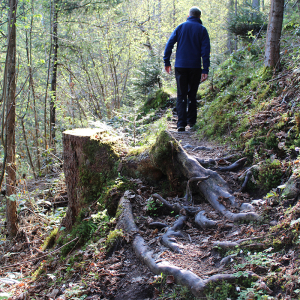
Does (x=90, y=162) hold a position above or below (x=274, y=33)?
below

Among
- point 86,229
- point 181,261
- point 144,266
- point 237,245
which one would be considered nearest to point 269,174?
point 237,245

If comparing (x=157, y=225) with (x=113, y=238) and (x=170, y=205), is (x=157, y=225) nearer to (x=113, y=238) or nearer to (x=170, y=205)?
(x=170, y=205)

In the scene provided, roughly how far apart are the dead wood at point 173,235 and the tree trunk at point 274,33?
4316 millimetres

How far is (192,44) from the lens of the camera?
6301 millimetres

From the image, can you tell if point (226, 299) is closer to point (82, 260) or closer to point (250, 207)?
point (250, 207)

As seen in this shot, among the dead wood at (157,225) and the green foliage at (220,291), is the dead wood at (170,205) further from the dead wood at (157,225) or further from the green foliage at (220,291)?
the green foliage at (220,291)

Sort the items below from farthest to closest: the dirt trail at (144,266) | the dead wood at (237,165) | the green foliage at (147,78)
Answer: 1. the green foliage at (147,78)
2. the dead wood at (237,165)
3. the dirt trail at (144,266)


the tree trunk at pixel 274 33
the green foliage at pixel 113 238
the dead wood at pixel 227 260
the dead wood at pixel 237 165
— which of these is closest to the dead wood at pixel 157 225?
the green foliage at pixel 113 238

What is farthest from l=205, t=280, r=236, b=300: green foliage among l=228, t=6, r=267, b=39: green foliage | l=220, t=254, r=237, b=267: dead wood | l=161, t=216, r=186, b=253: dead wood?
l=228, t=6, r=267, b=39: green foliage

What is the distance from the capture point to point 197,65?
641cm

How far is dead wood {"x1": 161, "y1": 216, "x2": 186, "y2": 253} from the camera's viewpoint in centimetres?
290

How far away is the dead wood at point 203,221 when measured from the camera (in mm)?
3120

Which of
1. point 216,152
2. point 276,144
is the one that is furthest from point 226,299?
point 216,152

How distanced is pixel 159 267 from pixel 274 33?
545 cm
